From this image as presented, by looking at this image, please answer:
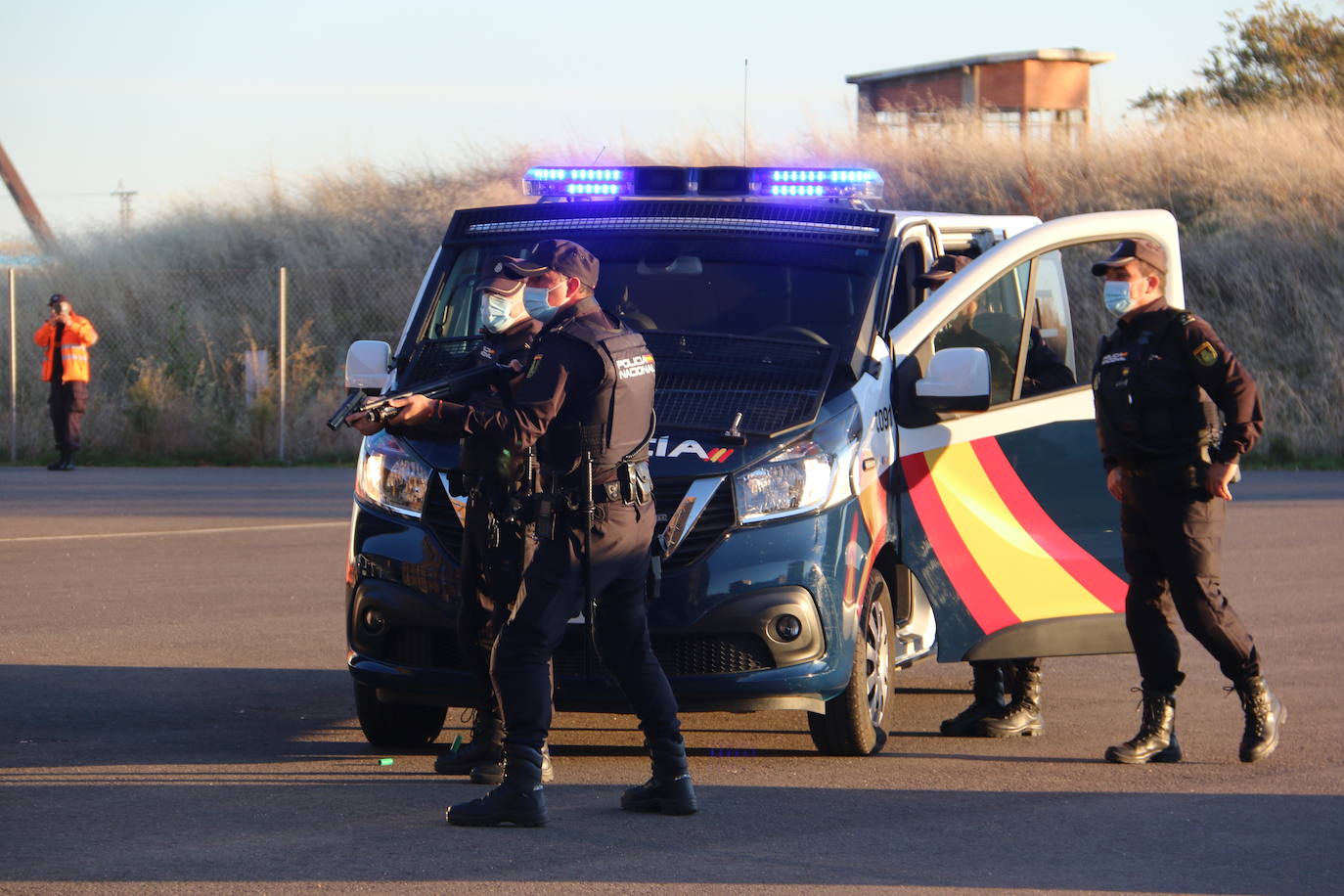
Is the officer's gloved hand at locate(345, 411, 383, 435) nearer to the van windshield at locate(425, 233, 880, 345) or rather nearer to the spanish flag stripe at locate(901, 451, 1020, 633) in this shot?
the van windshield at locate(425, 233, 880, 345)

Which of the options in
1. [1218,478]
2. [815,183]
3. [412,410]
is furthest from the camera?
→ [815,183]

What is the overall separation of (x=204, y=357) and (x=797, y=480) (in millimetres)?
24513

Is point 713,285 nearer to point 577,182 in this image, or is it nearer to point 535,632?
point 577,182

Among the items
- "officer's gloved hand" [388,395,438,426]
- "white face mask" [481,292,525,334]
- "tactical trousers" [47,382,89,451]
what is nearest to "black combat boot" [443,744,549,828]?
"officer's gloved hand" [388,395,438,426]

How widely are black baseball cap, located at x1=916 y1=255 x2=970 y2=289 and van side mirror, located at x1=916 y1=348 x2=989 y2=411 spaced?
2.46 feet

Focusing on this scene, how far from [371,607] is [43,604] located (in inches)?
191

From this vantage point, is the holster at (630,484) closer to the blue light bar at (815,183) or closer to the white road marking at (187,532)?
the blue light bar at (815,183)

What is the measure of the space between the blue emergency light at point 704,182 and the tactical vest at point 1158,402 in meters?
1.69

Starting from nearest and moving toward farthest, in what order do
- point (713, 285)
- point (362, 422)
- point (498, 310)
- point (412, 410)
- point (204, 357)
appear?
1. point (362, 422)
2. point (412, 410)
3. point (498, 310)
4. point (713, 285)
5. point (204, 357)

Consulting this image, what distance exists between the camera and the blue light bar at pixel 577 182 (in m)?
8.57

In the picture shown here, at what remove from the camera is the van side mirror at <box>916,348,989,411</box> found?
23.5ft

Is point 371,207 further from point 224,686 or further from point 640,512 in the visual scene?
point 640,512

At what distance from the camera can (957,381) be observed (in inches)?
283

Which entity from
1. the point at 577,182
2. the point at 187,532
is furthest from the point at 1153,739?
the point at 187,532
